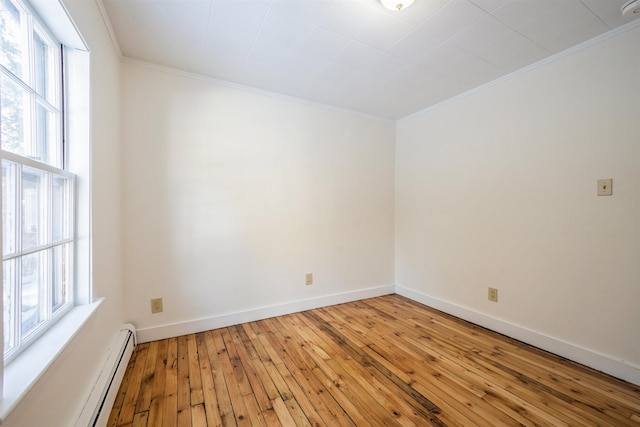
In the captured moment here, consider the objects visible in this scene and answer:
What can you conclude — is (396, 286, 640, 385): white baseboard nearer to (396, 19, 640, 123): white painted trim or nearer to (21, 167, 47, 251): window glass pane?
(396, 19, 640, 123): white painted trim

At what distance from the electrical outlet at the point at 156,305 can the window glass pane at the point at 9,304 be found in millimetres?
1292

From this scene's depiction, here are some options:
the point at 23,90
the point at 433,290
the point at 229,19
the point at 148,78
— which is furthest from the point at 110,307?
the point at 433,290

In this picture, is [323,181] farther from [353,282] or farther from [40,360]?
[40,360]

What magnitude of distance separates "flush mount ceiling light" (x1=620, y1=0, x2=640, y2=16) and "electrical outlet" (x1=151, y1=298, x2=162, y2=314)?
3.66 meters

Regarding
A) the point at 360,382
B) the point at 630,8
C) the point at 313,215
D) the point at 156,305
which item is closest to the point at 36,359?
the point at 156,305

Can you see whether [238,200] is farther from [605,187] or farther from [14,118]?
[605,187]

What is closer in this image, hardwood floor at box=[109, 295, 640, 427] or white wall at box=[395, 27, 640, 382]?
hardwood floor at box=[109, 295, 640, 427]

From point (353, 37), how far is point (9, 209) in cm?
197

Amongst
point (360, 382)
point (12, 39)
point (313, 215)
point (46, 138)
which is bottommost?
point (360, 382)

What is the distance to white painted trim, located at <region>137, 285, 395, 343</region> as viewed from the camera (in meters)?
2.12

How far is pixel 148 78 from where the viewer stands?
81.9 inches

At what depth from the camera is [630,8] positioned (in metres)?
1.43

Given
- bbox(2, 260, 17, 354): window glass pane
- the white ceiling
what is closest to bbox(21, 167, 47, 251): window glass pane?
bbox(2, 260, 17, 354): window glass pane

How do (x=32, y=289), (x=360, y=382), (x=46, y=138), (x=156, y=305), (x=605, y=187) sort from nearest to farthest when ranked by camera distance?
(x=32, y=289), (x=46, y=138), (x=360, y=382), (x=605, y=187), (x=156, y=305)
